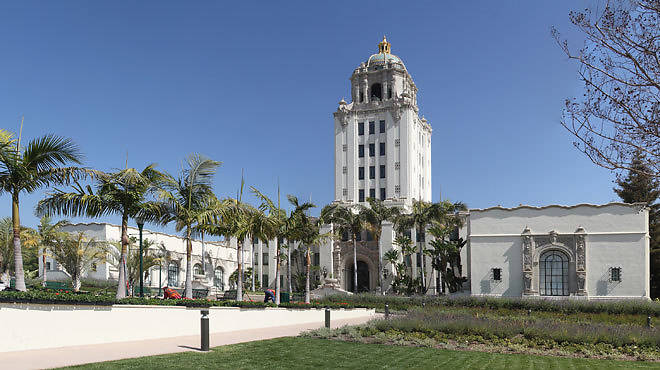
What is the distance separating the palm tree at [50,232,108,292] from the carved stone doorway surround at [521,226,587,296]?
34.0 meters

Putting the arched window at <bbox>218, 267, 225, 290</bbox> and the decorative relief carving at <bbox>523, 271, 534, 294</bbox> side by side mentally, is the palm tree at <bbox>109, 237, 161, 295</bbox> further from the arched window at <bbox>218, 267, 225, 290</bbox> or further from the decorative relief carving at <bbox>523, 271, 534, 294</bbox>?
the decorative relief carving at <bbox>523, 271, 534, 294</bbox>

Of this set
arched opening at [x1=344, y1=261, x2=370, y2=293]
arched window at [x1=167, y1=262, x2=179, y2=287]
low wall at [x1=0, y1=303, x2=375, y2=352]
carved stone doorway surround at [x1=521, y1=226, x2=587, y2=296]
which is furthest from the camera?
arched opening at [x1=344, y1=261, x2=370, y2=293]

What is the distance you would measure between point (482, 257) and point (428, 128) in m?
41.6

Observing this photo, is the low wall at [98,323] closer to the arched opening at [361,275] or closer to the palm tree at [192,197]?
the palm tree at [192,197]

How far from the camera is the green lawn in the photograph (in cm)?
1152

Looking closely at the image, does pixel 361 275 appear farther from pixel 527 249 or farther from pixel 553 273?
pixel 553 273

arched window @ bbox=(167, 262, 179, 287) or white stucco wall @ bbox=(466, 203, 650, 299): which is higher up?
white stucco wall @ bbox=(466, 203, 650, 299)

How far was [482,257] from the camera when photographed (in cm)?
4778

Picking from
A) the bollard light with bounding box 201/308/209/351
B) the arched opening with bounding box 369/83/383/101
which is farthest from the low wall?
the arched opening with bounding box 369/83/383/101

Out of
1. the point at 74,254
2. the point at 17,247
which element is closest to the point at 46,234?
the point at 74,254

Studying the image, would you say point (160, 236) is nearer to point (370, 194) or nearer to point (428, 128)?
point (370, 194)

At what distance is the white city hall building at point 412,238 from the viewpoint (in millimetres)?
44906

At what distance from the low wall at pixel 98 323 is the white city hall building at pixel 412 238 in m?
26.3

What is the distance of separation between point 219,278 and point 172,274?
12.3 metres
